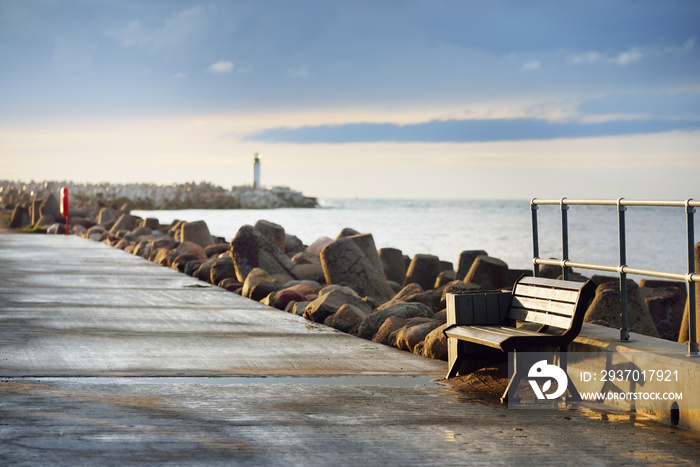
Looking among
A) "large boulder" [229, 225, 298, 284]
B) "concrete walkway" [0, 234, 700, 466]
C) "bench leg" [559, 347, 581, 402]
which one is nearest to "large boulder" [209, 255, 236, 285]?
"large boulder" [229, 225, 298, 284]

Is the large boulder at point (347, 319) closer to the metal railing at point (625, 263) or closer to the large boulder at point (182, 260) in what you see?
the metal railing at point (625, 263)

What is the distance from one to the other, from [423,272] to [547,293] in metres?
14.0

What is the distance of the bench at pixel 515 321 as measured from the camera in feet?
21.4

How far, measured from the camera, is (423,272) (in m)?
21.0

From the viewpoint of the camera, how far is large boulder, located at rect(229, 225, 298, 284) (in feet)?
55.5

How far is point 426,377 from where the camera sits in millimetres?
7652

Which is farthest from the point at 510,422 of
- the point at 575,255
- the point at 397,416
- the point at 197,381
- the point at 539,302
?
the point at 575,255

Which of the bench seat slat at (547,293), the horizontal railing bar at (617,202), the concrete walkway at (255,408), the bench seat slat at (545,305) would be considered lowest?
the concrete walkway at (255,408)

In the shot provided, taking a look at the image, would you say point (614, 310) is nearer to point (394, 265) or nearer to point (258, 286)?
point (258, 286)

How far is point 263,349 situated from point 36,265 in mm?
12142

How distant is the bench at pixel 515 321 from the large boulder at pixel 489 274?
8.66 metres

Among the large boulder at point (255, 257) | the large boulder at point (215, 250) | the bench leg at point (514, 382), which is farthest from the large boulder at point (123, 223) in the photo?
the bench leg at point (514, 382)

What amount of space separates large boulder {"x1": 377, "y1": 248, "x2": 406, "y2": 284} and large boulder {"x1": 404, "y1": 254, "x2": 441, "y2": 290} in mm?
848

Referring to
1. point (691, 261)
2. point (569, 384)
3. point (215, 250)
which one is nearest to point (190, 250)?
point (215, 250)
